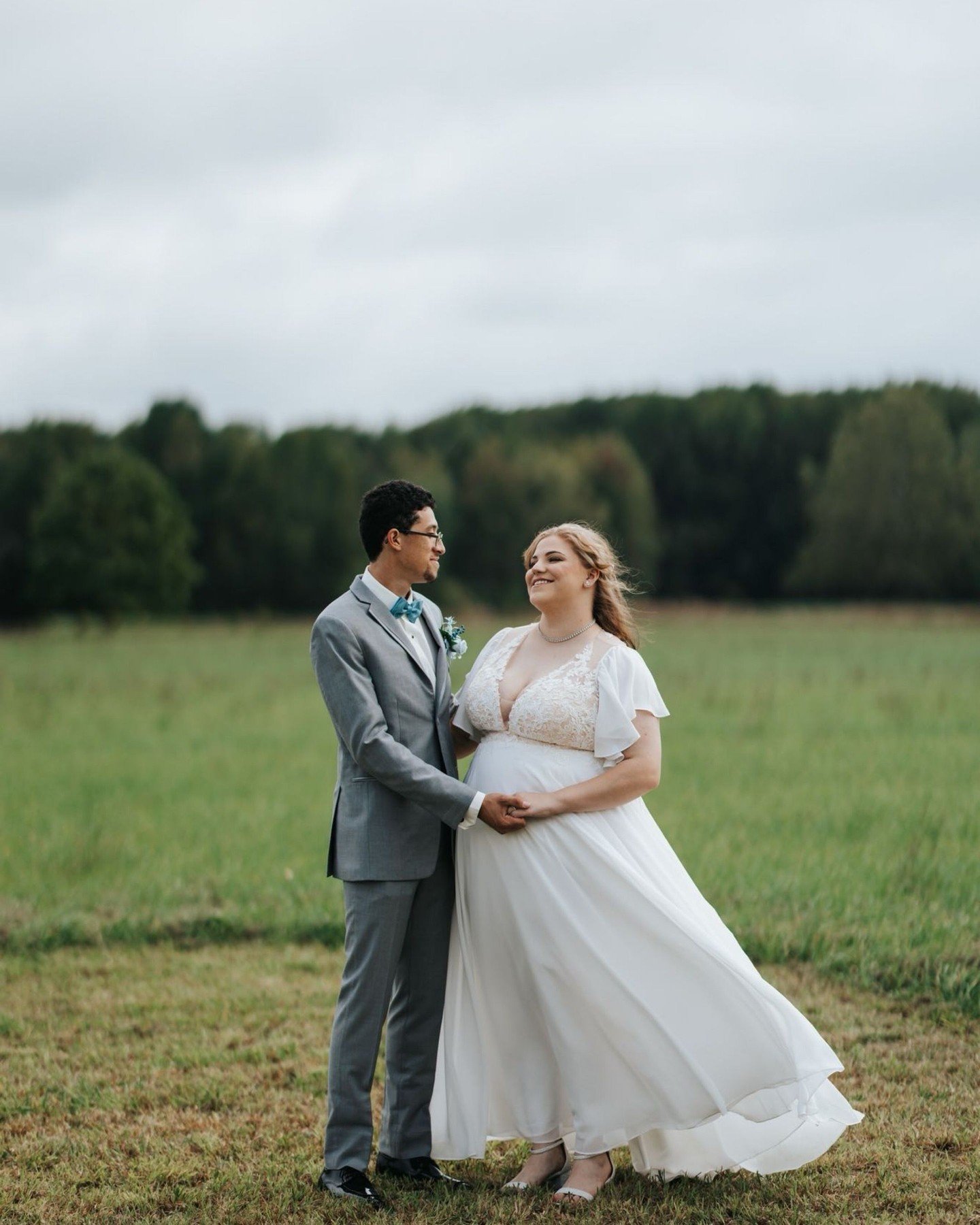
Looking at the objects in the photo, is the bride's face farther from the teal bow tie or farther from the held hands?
→ the held hands

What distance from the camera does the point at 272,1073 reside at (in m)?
6.12

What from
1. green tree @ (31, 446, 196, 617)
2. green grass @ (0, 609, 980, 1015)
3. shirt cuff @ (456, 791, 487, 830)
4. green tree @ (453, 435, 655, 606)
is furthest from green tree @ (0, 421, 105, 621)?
shirt cuff @ (456, 791, 487, 830)

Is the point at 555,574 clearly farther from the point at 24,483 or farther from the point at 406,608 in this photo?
the point at 24,483

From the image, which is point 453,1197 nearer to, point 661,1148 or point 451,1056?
point 451,1056

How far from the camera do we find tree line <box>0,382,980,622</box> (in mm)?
54438

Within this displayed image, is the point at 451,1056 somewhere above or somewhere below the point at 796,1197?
above

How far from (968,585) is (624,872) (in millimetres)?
44487

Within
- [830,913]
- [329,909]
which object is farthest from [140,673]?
[830,913]

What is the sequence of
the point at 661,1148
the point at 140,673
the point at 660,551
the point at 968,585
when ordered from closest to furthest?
the point at 661,1148
the point at 140,673
the point at 968,585
the point at 660,551

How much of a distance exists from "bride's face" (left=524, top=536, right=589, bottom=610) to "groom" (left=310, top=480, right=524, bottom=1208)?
0.40 metres

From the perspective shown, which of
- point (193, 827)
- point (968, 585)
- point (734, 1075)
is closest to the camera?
point (734, 1075)

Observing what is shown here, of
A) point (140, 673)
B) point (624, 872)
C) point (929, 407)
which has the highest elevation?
point (929, 407)

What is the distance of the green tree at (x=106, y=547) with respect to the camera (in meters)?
59.7

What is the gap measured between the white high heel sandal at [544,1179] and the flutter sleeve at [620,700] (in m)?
1.47
